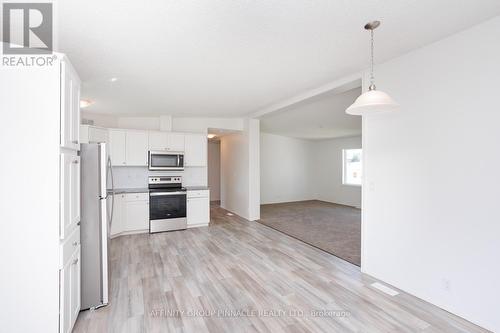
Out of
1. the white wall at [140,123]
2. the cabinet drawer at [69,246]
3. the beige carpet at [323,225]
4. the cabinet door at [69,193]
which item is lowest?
the beige carpet at [323,225]

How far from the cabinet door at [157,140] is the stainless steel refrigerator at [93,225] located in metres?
2.97

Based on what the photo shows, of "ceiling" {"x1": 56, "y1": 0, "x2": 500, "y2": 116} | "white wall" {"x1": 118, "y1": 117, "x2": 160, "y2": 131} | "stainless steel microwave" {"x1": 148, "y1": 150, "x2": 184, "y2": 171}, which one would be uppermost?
"ceiling" {"x1": 56, "y1": 0, "x2": 500, "y2": 116}

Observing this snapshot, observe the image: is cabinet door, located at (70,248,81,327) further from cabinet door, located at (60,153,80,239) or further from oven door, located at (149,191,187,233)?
oven door, located at (149,191,187,233)

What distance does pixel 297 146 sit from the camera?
9.56 m

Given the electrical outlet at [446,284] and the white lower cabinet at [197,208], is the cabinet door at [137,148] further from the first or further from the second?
the electrical outlet at [446,284]

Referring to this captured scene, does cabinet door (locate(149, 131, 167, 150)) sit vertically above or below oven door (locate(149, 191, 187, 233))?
above

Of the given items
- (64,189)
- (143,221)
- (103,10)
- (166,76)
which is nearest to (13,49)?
(103,10)

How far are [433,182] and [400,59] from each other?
144cm

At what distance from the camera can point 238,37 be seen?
2238 mm

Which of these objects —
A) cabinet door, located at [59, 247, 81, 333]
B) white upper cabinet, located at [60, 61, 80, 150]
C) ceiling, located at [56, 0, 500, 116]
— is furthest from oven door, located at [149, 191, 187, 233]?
white upper cabinet, located at [60, 61, 80, 150]

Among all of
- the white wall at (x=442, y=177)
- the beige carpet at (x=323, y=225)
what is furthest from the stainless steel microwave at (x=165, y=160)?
the white wall at (x=442, y=177)

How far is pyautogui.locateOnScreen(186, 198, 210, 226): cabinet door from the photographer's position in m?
5.34

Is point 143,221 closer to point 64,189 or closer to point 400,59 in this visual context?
point 64,189

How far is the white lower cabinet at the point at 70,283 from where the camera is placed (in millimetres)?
1748
